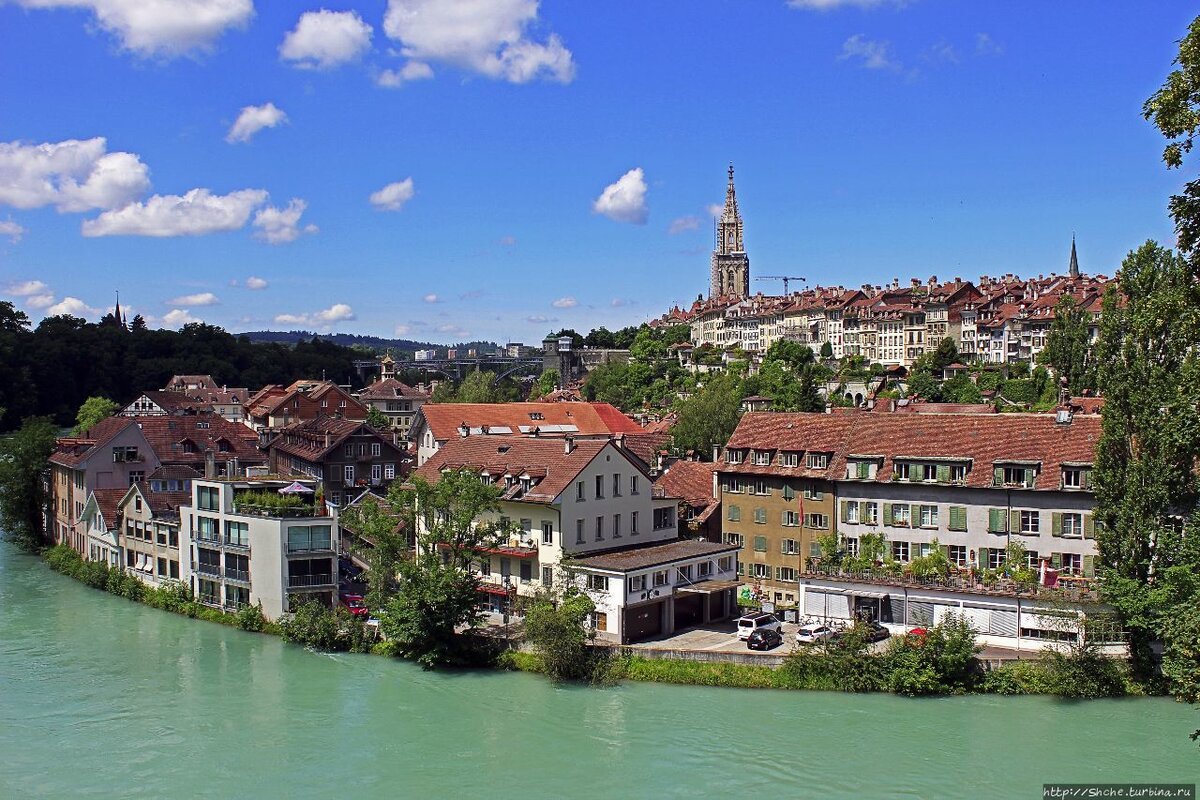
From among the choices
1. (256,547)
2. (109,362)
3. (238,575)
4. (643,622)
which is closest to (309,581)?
(256,547)

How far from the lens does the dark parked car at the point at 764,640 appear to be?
1176 inches

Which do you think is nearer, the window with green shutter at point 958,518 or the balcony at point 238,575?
the window with green shutter at point 958,518

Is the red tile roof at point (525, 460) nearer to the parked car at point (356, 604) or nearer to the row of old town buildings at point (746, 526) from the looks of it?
the row of old town buildings at point (746, 526)

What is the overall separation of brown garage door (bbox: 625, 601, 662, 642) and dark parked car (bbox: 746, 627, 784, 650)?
305 cm

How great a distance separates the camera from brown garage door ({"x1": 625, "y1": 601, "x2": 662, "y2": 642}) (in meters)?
31.1

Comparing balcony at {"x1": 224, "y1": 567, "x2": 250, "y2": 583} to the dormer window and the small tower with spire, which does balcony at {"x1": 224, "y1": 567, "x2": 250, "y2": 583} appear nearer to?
the dormer window

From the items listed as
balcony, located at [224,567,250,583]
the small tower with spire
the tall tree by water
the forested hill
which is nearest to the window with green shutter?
balcony, located at [224,567,250,583]

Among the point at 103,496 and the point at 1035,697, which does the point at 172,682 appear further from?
the point at 1035,697

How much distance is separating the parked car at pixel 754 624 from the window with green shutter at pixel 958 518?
630cm

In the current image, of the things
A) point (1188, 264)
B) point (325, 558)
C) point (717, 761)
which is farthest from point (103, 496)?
point (1188, 264)

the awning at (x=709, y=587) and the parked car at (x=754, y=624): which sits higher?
the awning at (x=709, y=587)

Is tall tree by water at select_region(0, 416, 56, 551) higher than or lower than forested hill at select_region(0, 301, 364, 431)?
lower

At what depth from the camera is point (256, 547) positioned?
35.1m

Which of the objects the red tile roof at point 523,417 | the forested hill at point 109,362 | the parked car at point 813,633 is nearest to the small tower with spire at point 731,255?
the forested hill at point 109,362
